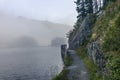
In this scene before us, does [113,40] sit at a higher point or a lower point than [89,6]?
lower

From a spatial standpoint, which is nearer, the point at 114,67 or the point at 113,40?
the point at 114,67

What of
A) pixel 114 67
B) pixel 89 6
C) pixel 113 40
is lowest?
pixel 114 67

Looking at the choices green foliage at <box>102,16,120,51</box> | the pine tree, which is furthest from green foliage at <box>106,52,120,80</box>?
the pine tree

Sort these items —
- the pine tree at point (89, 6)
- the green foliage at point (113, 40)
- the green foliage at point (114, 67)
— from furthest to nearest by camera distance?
the pine tree at point (89, 6)
the green foliage at point (113, 40)
the green foliage at point (114, 67)

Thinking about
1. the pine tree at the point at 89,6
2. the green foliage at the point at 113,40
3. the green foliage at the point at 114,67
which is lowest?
the green foliage at the point at 114,67

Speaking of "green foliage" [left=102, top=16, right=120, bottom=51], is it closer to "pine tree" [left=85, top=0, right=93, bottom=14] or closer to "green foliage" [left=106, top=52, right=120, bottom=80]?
"green foliage" [left=106, top=52, right=120, bottom=80]

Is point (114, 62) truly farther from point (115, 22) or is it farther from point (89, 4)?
point (89, 4)

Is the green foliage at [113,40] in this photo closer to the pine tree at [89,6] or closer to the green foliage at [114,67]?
the green foliage at [114,67]

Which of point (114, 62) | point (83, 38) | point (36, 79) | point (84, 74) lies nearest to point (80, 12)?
point (83, 38)

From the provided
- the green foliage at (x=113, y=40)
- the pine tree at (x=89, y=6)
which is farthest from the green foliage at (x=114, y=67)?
the pine tree at (x=89, y=6)

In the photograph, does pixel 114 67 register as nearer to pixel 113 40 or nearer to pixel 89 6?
pixel 113 40

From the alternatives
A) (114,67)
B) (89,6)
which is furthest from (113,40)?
(89,6)

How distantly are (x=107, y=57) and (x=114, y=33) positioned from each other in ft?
14.4

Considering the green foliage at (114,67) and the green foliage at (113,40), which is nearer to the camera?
the green foliage at (114,67)
